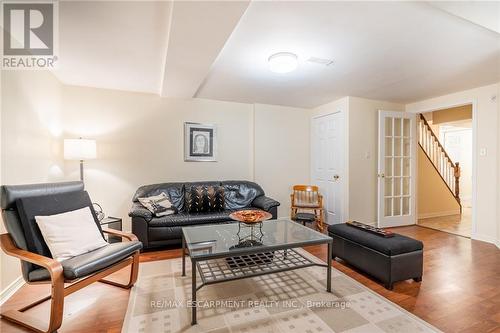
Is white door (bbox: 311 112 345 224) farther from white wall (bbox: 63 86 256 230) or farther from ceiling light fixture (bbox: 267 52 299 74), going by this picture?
ceiling light fixture (bbox: 267 52 299 74)

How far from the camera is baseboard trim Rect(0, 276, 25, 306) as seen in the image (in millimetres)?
1950

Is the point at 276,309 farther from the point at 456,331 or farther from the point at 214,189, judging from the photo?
Result: the point at 214,189

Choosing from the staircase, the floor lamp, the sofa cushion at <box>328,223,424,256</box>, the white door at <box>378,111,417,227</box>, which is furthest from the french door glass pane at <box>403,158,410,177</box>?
the floor lamp

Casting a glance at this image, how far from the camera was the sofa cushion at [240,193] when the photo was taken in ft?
12.7

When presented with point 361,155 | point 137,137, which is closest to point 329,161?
point 361,155

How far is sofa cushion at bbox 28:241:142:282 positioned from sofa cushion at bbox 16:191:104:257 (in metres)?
0.20

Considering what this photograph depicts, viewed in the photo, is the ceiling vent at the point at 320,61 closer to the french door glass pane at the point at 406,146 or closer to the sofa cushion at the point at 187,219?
the sofa cushion at the point at 187,219

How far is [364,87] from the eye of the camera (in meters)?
3.46

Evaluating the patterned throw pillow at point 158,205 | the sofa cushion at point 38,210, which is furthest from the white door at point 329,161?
the sofa cushion at point 38,210

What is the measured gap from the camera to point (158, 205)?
3.24 m

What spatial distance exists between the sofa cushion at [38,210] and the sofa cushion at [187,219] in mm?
995

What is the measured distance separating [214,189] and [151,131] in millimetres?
1400

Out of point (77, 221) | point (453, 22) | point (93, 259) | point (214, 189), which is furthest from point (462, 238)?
point (77, 221)

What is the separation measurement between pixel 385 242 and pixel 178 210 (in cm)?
269
